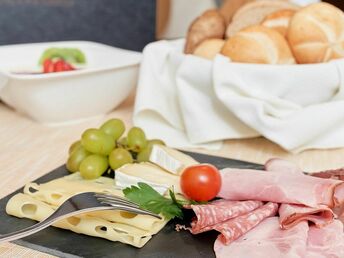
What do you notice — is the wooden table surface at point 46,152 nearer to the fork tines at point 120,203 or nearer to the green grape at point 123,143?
the green grape at point 123,143

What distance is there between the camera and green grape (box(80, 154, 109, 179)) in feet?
3.04

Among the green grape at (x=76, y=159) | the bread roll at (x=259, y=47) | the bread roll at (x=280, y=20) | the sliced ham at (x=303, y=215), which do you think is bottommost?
the green grape at (x=76, y=159)

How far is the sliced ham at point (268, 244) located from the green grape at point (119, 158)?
0.29 meters

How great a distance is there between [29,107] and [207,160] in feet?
1.58

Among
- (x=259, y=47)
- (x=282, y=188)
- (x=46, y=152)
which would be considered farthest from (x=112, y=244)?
(x=259, y=47)

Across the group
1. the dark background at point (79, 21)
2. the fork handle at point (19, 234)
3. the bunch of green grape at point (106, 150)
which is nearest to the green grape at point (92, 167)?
the bunch of green grape at point (106, 150)

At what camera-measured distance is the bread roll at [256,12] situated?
135 centimetres

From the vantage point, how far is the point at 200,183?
808 mm

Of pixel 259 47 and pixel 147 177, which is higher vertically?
pixel 259 47

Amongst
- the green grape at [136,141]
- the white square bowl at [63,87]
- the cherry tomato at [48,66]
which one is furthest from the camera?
the cherry tomato at [48,66]

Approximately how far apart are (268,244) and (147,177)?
0.80ft

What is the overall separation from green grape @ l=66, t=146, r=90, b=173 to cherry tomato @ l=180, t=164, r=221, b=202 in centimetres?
22

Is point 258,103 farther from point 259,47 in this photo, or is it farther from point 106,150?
point 106,150

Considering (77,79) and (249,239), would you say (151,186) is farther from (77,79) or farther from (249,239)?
(77,79)
